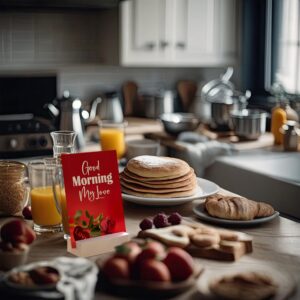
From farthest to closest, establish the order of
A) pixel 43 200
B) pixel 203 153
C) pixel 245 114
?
pixel 245 114, pixel 203 153, pixel 43 200

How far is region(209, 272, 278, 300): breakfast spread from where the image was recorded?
4.04 feet

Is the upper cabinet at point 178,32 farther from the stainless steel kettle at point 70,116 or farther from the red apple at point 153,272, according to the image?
the red apple at point 153,272

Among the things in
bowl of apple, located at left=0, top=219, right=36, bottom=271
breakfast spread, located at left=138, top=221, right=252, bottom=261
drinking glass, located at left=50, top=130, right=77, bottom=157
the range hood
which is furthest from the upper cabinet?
bowl of apple, located at left=0, top=219, right=36, bottom=271

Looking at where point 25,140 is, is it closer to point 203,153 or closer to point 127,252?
point 203,153

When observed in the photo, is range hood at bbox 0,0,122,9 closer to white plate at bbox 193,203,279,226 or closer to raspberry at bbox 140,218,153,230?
white plate at bbox 193,203,279,226

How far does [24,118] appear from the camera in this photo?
14.1 ft

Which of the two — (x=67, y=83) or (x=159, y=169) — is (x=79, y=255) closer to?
(x=159, y=169)

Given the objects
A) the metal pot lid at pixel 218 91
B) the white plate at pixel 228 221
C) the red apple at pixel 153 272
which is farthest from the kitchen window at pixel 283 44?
the red apple at pixel 153 272

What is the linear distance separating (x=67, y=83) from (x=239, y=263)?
321cm

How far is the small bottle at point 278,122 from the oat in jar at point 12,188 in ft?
7.22

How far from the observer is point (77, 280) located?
1.20m

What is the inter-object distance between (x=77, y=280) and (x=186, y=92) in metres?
3.78

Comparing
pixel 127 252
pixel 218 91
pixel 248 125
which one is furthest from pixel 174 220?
pixel 218 91

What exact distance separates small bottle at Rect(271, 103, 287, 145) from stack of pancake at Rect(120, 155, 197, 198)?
1.93 meters
